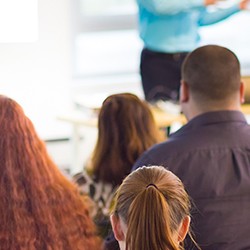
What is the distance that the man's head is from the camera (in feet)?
6.75

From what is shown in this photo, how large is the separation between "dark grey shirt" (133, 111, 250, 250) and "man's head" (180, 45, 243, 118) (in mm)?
158

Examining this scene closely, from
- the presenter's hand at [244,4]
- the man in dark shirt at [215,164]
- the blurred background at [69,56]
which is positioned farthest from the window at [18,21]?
the man in dark shirt at [215,164]

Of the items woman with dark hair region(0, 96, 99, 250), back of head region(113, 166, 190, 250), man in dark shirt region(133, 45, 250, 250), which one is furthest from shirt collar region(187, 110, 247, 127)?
back of head region(113, 166, 190, 250)

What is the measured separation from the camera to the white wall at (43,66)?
4.21 metres

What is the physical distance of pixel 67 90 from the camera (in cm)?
445

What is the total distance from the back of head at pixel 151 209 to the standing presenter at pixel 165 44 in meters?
2.22

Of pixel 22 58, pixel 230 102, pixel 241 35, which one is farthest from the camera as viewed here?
pixel 241 35

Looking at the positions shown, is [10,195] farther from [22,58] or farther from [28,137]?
[22,58]

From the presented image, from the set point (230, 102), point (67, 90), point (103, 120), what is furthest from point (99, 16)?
point (230, 102)

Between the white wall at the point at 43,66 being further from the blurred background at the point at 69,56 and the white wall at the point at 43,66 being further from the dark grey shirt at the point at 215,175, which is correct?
the dark grey shirt at the point at 215,175

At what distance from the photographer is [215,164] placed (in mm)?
1814

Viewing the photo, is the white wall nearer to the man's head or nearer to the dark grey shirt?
the man's head

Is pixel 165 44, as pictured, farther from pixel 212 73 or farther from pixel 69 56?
pixel 212 73

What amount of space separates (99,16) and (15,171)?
3200mm
